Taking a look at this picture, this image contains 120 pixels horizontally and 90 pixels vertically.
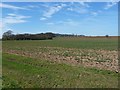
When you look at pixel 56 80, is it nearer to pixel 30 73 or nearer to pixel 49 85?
pixel 49 85

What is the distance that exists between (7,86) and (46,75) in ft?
11.3

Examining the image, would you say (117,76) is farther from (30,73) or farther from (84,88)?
(30,73)

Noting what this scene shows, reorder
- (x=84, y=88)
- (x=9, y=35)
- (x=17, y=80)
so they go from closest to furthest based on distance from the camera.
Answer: (x=84, y=88) → (x=17, y=80) → (x=9, y=35)

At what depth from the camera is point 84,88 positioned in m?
11.6

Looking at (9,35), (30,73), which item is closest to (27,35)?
(9,35)

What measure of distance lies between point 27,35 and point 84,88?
8668 cm

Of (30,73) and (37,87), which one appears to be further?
(30,73)

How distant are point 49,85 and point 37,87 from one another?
25.4 inches

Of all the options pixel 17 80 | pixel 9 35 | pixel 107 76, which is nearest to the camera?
pixel 17 80

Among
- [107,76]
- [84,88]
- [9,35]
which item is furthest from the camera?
[9,35]

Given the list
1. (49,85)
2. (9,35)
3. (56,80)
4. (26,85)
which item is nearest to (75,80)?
(56,80)

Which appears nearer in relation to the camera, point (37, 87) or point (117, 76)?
point (37, 87)

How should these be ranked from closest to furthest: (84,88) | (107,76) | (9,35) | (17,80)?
(84,88), (17,80), (107,76), (9,35)

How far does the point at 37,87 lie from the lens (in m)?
11.8
